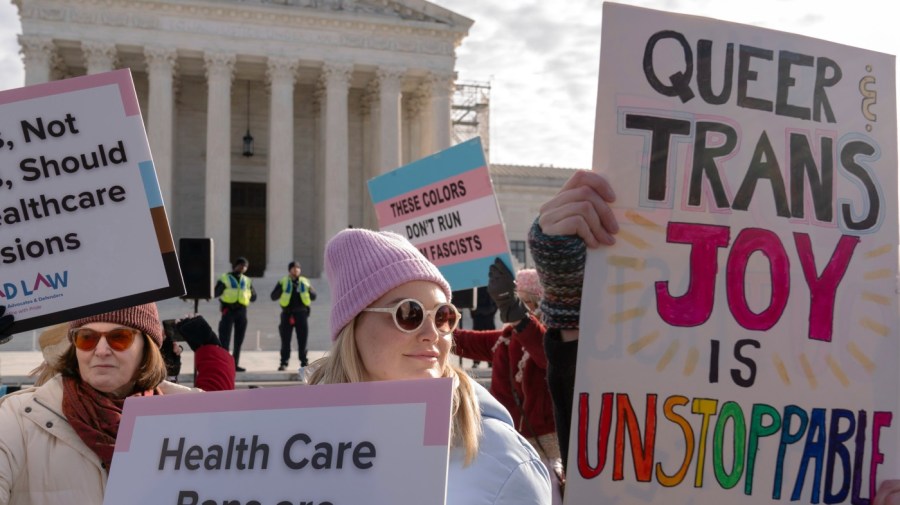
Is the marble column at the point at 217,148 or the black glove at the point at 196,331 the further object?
the marble column at the point at 217,148

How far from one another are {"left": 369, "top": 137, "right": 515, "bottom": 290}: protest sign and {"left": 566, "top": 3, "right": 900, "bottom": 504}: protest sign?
4.22m

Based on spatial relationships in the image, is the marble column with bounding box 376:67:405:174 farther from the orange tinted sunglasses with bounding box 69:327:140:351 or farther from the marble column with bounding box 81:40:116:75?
the orange tinted sunglasses with bounding box 69:327:140:351

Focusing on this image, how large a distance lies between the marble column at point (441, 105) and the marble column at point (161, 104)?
9968 mm

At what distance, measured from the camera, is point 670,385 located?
87.7 inches

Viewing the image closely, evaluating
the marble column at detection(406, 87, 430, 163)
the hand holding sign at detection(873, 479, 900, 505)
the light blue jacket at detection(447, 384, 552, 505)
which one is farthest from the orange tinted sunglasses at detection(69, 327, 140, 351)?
the marble column at detection(406, 87, 430, 163)

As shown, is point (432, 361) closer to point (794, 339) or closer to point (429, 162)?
point (794, 339)

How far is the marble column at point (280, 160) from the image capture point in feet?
109

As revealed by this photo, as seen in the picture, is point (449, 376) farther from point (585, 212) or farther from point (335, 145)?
point (335, 145)

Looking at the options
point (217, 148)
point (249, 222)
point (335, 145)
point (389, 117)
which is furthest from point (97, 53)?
point (389, 117)

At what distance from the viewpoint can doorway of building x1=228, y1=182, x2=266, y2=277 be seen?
1467 inches

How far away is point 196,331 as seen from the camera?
386 centimetres

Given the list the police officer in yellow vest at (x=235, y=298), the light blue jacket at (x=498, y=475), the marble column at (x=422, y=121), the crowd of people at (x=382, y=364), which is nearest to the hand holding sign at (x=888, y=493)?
the crowd of people at (x=382, y=364)

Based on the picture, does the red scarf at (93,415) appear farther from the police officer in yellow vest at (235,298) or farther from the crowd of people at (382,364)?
the police officer in yellow vest at (235,298)

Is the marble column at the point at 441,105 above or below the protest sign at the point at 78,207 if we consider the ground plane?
above
